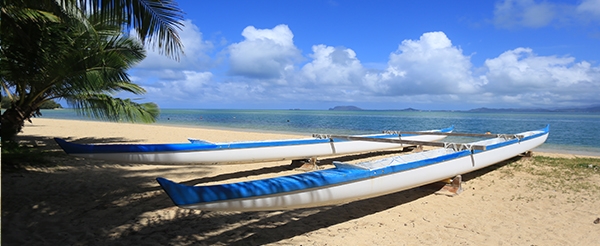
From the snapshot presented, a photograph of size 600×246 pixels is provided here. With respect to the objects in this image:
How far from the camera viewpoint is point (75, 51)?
5340mm

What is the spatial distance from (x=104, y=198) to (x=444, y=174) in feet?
14.3

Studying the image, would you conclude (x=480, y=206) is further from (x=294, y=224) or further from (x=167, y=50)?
(x=167, y=50)

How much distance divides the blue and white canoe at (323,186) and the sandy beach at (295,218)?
341 mm

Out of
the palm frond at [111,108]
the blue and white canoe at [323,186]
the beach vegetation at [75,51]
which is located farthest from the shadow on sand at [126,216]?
the palm frond at [111,108]

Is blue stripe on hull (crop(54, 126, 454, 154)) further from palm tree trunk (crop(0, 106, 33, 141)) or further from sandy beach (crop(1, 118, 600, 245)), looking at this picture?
palm tree trunk (crop(0, 106, 33, 141))

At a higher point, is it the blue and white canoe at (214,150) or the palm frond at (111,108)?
the palm frond at (111,108)

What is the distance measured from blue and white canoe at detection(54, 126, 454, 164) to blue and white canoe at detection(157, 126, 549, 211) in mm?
2011

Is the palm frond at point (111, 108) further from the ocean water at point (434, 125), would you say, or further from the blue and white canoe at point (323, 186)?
the ocean water at point (434, 125)

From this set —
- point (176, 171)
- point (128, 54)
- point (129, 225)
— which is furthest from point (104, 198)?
point (128, 54)

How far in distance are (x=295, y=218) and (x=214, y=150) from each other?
82.5 inches

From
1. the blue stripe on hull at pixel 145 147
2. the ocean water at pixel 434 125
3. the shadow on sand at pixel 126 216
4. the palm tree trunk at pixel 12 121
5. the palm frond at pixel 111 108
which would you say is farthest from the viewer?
Answer: the ocean water at pixel 434 125

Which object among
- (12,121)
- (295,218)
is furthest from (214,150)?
(12,121)

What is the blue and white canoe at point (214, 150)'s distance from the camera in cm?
465

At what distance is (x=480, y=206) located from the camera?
14.0 ft
